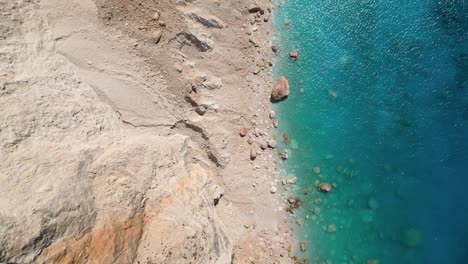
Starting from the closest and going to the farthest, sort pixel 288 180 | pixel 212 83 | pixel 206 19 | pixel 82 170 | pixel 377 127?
pixel 82 170 → pixel 206 19 → pixel 212 83 → pixel 377 127 → pixel 288 180

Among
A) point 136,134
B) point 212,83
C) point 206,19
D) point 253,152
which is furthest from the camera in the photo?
point 253,152

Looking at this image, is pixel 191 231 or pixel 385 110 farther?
pixel 385 110

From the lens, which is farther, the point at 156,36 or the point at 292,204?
the point at 292,204

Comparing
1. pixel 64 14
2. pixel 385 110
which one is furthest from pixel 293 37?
pixel 64 14

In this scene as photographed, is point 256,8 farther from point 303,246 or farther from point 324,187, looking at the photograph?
point 303,246

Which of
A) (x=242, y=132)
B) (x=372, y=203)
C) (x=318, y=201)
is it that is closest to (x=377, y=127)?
(x=372, y=203)

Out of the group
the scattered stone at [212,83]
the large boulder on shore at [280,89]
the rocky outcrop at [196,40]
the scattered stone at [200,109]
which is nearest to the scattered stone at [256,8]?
the rocky outcrop at [196,40]

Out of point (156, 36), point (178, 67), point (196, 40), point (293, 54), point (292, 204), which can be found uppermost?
point (293, 54)

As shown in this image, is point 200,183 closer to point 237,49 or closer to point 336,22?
point 237,49
